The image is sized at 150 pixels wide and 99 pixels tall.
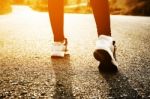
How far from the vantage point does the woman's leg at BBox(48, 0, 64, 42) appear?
254cm

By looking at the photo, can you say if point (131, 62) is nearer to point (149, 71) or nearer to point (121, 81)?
point (149, 71)

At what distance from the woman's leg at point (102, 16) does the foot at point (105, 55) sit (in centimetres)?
12

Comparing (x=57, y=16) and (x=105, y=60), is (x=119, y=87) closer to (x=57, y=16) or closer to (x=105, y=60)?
(x=105, y=60)

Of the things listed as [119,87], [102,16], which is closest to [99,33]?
[102,16]

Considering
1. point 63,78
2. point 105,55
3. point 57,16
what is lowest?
point 63,78

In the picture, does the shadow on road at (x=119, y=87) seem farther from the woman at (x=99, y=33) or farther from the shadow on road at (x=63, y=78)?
the shadow on road at (x=63, y=78)

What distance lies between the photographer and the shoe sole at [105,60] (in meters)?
2.02

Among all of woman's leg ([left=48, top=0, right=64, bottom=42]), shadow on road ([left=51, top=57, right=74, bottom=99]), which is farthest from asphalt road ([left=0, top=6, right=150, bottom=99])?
woman's leg ([left=48, top=0, right=64, bottom=42])

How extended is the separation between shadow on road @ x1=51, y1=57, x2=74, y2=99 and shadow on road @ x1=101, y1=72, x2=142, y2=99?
0.21 metres

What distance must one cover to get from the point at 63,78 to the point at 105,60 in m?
0.29

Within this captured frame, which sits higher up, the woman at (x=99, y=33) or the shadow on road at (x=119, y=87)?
the woman at (x=99, y=33)

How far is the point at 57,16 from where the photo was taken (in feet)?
8.48

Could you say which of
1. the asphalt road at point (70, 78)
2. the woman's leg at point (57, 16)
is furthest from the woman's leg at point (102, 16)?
the woman's leg at point (57, 16)

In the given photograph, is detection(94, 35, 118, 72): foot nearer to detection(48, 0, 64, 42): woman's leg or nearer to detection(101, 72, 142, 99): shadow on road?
detection(101, 72, 142, 99): shadow on road
